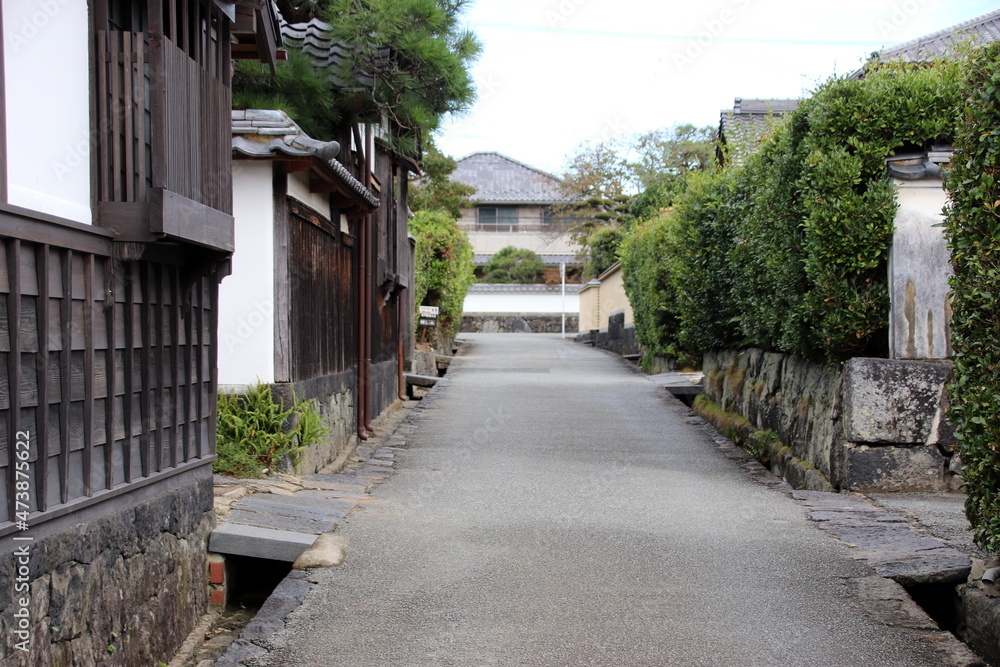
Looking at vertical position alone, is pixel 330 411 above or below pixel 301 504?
above

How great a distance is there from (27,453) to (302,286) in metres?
5.48

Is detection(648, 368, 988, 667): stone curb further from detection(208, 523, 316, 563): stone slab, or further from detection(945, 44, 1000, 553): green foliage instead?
detection(208, 523, 316, 563): stone slab

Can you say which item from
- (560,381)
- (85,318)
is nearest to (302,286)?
(85,318)

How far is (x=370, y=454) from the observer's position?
10602 mm

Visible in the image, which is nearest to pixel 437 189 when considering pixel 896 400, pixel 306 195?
pixel 306 195

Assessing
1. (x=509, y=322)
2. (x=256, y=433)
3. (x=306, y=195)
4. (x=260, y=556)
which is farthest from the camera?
(x=509, y=322)

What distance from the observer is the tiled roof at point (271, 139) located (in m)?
7.80

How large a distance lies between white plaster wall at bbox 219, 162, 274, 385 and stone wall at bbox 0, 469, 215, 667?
247cm

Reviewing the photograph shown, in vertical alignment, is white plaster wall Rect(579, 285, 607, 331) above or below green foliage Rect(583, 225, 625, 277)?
below

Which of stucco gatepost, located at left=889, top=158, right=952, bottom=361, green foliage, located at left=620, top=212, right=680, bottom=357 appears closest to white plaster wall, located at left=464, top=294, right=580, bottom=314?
green foliage, located at left=620, top=212, right=680, bottom=357

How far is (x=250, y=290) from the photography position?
826 cm

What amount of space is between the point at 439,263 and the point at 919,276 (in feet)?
51.7

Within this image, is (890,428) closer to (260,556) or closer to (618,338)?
(260,556)

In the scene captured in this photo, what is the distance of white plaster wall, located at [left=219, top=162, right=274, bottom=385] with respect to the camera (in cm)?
820
